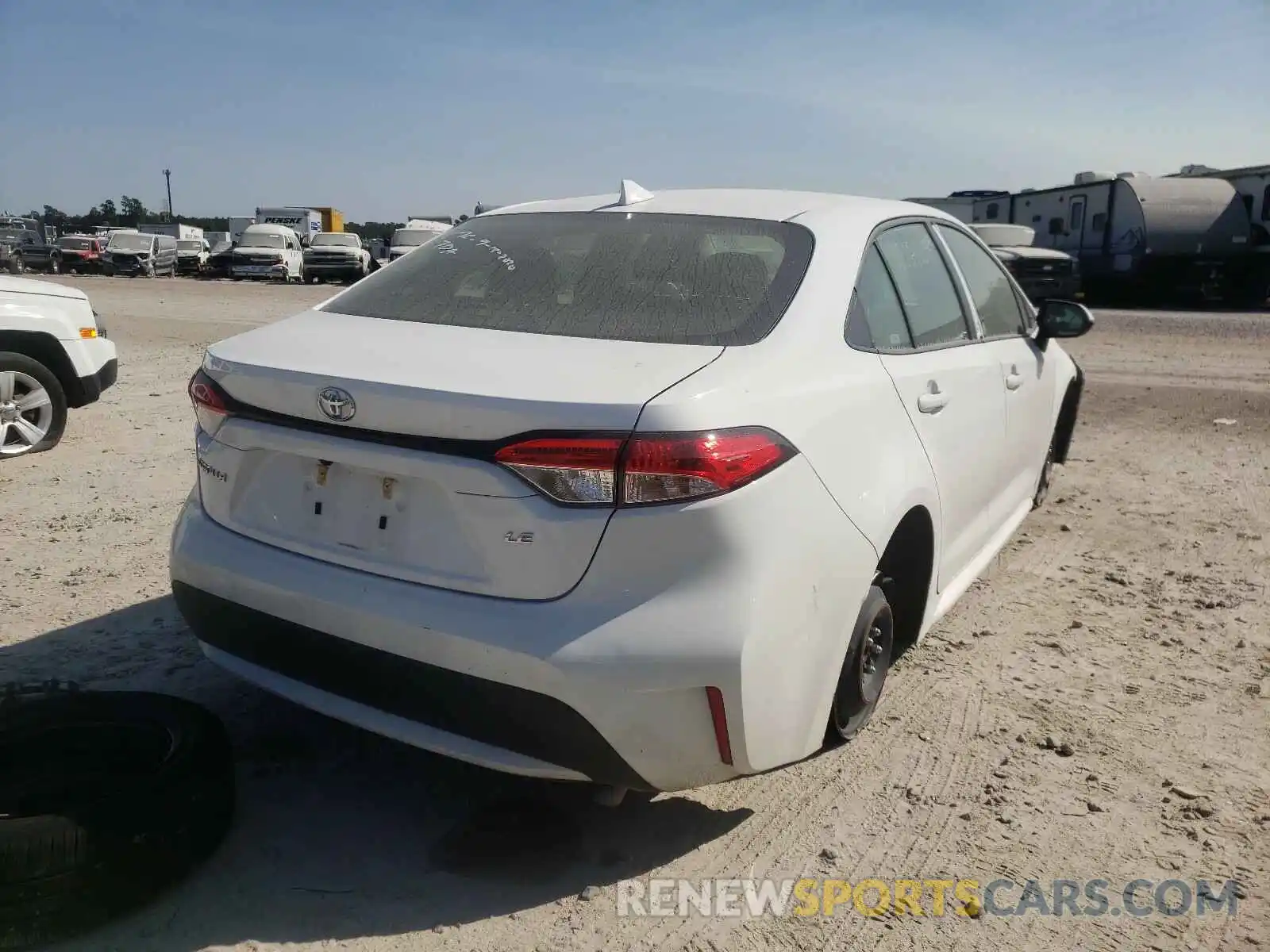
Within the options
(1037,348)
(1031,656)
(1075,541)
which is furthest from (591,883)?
(1075,541)

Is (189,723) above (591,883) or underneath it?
above

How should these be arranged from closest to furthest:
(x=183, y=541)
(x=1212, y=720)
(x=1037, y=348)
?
1. (x=183, y=541)
2. (x=1212, y=720)
3. (x=1037, y=348)

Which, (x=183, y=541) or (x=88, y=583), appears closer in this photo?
(x=183, y=541)

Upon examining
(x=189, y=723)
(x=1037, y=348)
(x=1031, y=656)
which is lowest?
(x=1031, y=656)

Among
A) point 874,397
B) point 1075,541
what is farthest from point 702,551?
point 1075,541

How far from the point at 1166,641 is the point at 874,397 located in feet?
7.14

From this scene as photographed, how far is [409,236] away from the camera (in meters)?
29.2

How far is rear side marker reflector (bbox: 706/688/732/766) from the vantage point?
2273 mm

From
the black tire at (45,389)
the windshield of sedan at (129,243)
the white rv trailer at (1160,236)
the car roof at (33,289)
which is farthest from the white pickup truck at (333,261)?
the black tire at (45,389)

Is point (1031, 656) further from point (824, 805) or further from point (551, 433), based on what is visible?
point (551, 433)

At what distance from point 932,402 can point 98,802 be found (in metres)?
2.54

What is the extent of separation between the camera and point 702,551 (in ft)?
7.31

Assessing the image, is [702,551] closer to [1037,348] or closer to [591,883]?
[591,883]

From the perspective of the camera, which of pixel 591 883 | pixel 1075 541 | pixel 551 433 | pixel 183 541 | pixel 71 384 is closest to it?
pixel 551 433
